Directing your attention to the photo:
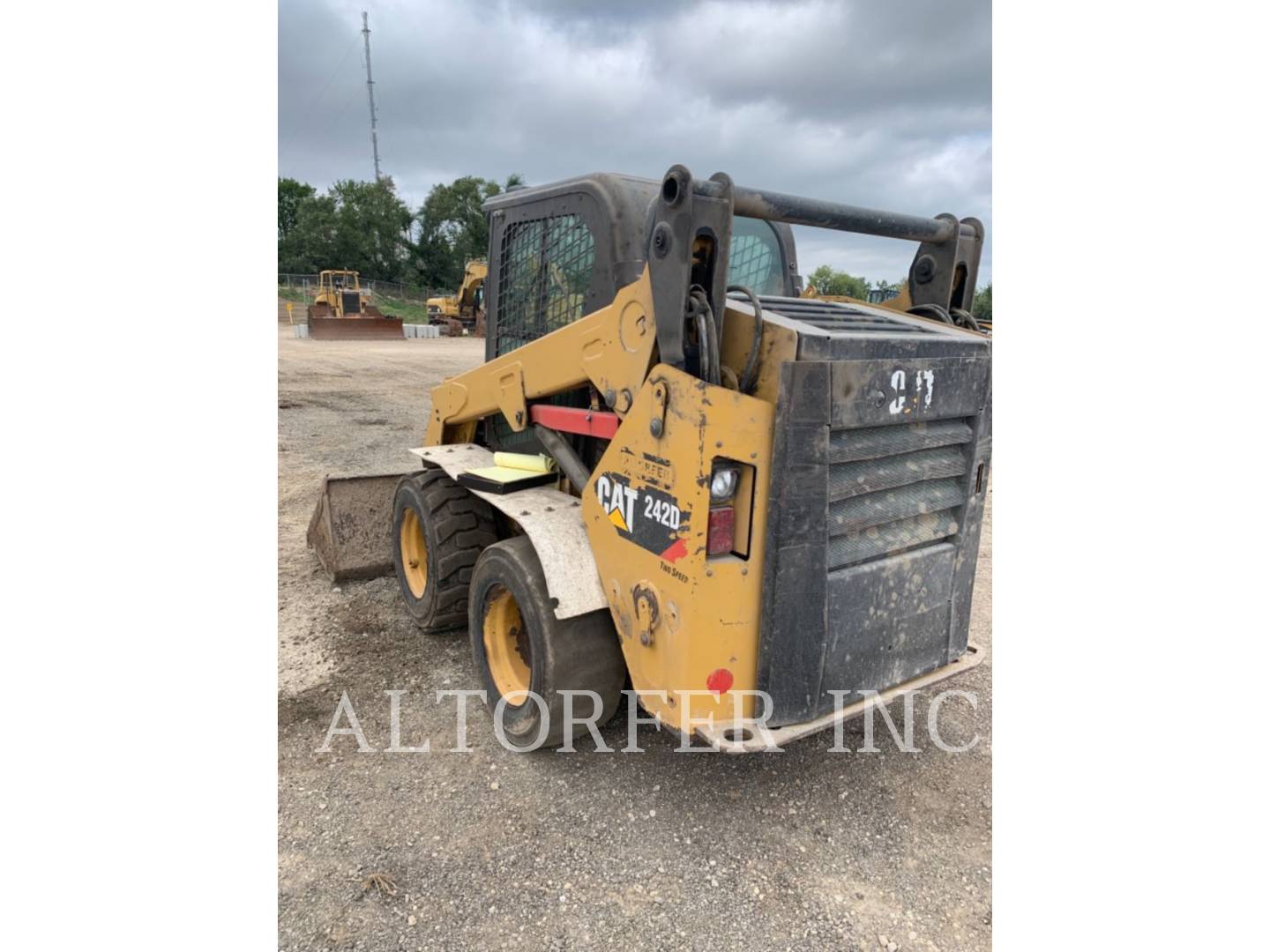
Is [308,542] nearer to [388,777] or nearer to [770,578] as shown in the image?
[388,777]

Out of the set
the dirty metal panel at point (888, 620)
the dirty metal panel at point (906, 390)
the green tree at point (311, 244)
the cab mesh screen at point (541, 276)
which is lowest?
the dirty metal panel at point (888, 620)

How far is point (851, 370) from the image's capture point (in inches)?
92.8

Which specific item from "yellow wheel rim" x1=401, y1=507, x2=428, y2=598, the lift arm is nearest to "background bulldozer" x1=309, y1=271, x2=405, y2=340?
"yellow wheel rim" x1=401, y1=507, x2=428, y2=598

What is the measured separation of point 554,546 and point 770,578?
2.95 ft

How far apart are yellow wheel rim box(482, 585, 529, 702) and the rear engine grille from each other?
154 centimetres

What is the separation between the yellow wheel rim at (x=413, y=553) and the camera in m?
4.45

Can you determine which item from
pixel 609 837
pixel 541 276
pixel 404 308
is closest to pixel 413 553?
pixel 541 276

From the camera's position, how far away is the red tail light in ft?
7.93

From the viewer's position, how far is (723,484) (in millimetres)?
2412

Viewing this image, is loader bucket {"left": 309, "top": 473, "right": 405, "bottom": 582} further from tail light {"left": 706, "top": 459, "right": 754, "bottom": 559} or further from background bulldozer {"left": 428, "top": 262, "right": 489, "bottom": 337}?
background bulldozer {"left": 428, "top": 262, "right": 489, "bottom": 337}

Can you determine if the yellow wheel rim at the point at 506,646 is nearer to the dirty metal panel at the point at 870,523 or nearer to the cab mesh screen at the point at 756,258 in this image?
the dirty metal panel at the point at 870,523

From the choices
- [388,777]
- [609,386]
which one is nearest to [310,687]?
[388,777]

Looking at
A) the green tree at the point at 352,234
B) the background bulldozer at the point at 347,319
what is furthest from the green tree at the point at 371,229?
the background bulldozer at the point at 347,319

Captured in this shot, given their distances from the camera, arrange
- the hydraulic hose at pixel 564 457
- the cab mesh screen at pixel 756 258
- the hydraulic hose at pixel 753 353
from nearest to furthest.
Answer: the hydraulic hose at pixel 753 353 → the hydraulic hose at pixel 564 457 → the cab mesh screen at pixel 756 258
